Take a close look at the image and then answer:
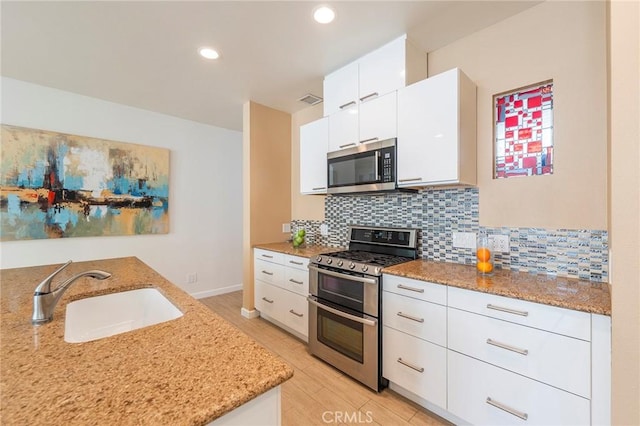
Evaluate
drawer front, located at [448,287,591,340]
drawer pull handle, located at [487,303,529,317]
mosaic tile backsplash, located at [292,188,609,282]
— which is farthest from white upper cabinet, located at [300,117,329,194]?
drawer pull handle, located at [487,303,529,317]

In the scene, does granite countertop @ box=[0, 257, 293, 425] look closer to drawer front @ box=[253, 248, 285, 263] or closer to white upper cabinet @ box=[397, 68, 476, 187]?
white upper cabinet @ box=[397, 68, 476, 187]

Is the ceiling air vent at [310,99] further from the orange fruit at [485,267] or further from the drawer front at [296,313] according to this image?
the orange fruit at [485,267]

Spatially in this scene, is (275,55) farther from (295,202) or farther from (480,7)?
(295,202)

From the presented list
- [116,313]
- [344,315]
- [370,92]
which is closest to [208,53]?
[370,92]

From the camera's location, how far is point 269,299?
2957 mm

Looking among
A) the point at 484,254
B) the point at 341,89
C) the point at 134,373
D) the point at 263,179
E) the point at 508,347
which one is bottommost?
the point at 508,347

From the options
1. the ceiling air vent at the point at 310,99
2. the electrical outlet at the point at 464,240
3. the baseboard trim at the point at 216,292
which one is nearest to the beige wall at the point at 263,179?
the ceiling air vent at the point at 310,99

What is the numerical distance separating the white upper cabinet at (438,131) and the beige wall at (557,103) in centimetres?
17

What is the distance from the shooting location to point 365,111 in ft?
7.38

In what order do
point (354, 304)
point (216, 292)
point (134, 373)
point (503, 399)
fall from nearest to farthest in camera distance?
point (134, 373), point (503, 399), point (354, 304), point (216, 292)

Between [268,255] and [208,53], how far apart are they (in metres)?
1.98

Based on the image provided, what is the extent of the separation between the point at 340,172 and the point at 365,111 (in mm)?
551

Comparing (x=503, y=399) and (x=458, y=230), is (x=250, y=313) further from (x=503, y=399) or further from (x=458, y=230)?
(x=503, y=399)

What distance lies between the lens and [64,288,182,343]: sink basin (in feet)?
3.67
